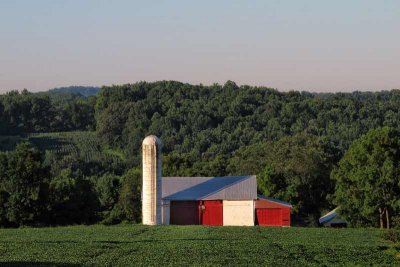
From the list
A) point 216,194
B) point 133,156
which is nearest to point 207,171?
point 216,194

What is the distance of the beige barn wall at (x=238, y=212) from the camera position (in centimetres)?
6375

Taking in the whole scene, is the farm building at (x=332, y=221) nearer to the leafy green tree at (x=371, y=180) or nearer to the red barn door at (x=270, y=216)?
the leafy green tree at (x=371, y=180)

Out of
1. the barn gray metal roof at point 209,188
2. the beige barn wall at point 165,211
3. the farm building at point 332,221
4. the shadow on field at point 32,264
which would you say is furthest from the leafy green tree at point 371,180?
the shadow on field at point 32,264

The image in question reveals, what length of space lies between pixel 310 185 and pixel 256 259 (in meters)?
48.7

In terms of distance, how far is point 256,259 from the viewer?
3372cm

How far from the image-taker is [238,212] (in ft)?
210

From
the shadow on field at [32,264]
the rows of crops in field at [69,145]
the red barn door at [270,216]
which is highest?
the rows of crops in field at [69,145]

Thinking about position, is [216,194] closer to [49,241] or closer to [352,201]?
[352,201]

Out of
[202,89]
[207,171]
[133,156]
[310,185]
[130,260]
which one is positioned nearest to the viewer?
[130,260]

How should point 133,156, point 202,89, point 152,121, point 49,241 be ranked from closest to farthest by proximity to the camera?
1. point 49,241
2. point 133,156
3. point 152,121
4. point 202,89

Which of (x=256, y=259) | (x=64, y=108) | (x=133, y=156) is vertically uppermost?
(x=64, y=108)

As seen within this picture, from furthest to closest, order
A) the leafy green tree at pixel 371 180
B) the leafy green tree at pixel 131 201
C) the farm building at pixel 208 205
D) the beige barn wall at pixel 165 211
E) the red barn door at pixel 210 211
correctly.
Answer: the leafy green tree at pixel 131 201, the red barn door at pixel 210 211, the beige barn wall at pixel 165 211, the farm building at pixel 208 205, the leafy green tree at pixel 371 180

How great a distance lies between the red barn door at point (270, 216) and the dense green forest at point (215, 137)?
4.64m

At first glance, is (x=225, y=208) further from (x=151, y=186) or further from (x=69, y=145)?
(x=69, y=145)
